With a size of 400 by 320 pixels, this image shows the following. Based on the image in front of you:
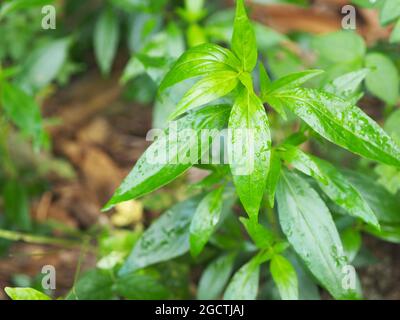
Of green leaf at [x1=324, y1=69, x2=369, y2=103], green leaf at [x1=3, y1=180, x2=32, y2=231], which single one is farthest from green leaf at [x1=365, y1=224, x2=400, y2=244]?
green leaf at [x1=3, y1=180, x2=32, y2=231]

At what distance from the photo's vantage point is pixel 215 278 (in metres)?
1.62

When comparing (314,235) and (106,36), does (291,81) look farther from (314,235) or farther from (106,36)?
(106,36)

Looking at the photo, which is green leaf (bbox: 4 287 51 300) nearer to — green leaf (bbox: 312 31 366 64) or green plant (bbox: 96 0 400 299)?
green plant (bbox: 96 0 400 299)

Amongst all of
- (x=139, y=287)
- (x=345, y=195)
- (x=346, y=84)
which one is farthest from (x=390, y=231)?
(x=139, y=287)

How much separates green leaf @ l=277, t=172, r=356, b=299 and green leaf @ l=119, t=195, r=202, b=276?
311 millimetres

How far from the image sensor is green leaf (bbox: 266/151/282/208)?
1.18 m

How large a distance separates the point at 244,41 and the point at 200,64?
0.33ft

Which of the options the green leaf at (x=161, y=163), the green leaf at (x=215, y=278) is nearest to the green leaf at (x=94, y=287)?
the green leaf at (x=215, y=278)

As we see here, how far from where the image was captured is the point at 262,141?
1.13 meters

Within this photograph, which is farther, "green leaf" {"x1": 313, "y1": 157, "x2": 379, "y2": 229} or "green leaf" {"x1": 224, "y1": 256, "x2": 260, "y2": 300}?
"green leaf" {"x1": 224, "y1": 256, "x2": 260, "y2": 300}

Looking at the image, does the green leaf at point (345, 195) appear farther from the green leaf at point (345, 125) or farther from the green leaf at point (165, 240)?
the green leaf at point (165, 240)
